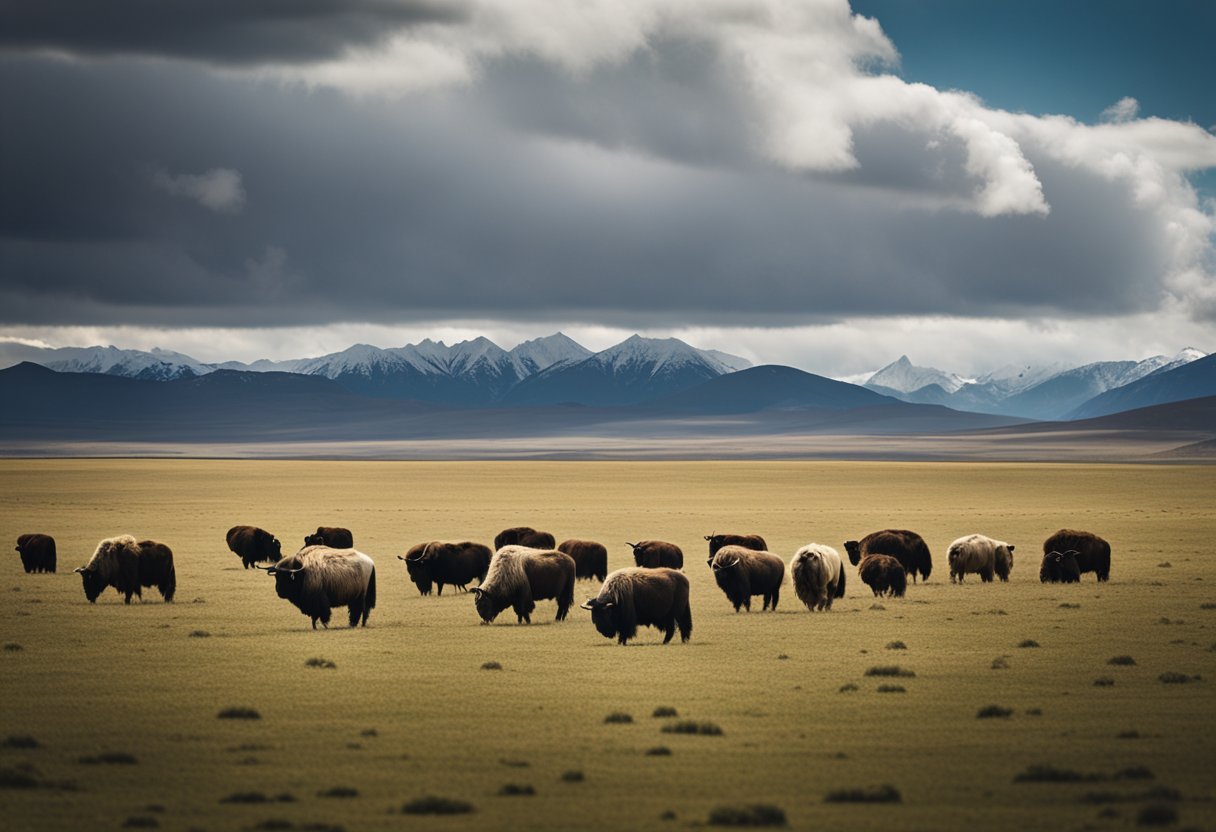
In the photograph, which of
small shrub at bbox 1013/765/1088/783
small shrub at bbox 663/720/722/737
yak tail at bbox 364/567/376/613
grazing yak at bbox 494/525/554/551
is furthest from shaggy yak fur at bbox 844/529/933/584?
small shrub at bbox 1013/765/1088/783

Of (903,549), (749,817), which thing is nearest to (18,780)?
(749,817)

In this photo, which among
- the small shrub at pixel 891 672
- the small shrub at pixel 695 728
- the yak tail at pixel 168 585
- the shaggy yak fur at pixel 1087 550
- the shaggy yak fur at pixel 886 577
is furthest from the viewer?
the shaggy yak fur at pixel 1087 550

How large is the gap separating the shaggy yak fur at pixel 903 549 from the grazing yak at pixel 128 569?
668 inches

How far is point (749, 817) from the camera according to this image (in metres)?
11.4

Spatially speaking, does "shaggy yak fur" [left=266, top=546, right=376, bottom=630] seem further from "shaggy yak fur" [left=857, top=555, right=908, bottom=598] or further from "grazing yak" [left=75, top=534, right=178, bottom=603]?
"shaggy yak fur" [left=857, top=555, right=908, bottom=598]

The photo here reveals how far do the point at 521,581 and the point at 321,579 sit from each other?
3766mm

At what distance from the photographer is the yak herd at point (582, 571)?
936 inches

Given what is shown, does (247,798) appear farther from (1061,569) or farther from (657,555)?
(1061,569)

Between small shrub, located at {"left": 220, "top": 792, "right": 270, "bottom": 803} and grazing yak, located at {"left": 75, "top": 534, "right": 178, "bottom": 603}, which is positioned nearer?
small shrub, located at {"left": 220, "top": 792, "right": 270, "bottom": 803}

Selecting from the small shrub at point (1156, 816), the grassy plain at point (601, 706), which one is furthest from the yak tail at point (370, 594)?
the small shrub at point (1156, 816)

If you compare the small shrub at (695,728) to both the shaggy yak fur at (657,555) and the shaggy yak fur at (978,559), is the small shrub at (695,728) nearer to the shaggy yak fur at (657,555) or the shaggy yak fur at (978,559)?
the shaggy yak fur at (657,555)

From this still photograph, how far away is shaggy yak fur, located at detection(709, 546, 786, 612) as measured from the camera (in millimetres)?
28609

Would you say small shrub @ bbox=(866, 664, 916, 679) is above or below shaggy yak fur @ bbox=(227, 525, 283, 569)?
below

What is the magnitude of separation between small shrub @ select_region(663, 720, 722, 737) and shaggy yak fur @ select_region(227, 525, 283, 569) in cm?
2665
